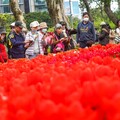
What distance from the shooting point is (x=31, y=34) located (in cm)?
1211

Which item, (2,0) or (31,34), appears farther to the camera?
(2,0)

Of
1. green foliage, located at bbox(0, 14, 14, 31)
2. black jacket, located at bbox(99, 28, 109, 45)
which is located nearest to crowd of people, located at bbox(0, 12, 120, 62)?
black jacket, located at bbox(99, 28, 109, 45)

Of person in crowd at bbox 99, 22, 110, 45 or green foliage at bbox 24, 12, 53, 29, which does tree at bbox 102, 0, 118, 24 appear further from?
person in crowd at bbox 99, 22, 110, 45

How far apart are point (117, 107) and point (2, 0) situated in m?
68.0

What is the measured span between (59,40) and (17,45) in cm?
159

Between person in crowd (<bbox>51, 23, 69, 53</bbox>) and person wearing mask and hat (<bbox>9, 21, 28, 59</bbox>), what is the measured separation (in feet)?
3.92

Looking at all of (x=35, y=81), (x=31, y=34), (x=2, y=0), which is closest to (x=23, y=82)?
(x=35, y=81)

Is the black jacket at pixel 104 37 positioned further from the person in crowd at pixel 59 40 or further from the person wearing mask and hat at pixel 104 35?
the person in crowd at pixel 59 40

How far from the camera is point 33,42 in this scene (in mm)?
12133

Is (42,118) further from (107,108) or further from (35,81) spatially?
(35,81)

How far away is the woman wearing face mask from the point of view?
39.5ft

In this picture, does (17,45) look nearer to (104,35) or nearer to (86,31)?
(86,31)

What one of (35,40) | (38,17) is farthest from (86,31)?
(38,17)

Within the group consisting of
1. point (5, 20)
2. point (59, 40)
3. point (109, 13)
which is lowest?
point (5, 20)
